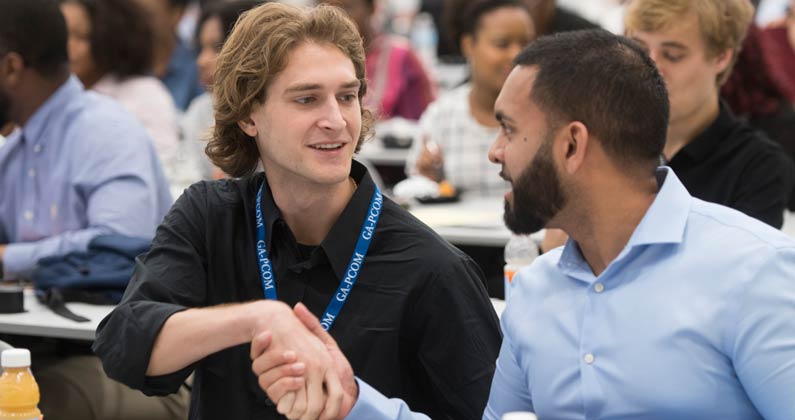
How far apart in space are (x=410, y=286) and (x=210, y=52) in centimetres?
404

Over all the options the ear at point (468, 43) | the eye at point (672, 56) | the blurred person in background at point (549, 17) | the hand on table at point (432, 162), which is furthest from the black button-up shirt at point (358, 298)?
the blurred person in background at point (549, 17)

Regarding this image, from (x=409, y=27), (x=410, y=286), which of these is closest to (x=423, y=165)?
(x=410, y=286)

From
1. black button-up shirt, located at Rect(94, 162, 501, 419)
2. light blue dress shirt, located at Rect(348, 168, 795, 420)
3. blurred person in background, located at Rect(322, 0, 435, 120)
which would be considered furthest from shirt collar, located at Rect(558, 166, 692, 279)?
blurred person in background, located at Rect(322, 0, 435, 120)

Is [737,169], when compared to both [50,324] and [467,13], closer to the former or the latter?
[50,324]

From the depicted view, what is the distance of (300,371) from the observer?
1737 mm

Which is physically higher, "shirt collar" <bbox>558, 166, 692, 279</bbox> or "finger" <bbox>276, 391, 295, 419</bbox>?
"shirt collar" <bbox>558, 166, 692, 279</bbox>

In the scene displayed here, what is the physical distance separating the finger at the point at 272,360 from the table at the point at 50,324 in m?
1.08

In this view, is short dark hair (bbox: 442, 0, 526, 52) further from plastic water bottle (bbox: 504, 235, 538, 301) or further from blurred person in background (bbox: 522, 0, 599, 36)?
plastic water bottle (bbox: 504, 235, 538, 301)

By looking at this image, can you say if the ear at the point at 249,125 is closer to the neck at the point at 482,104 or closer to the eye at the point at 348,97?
the eye at the point at 348,97

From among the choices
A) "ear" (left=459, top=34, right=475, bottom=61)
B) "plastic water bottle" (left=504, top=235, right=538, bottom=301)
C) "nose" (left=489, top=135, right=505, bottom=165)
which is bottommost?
"plastic water bottle" (left=504, top=235, right=538, bottom=301)

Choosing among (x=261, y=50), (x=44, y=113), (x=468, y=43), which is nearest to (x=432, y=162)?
(x=468, y=43)

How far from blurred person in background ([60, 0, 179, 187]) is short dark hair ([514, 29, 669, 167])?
2.84 meters

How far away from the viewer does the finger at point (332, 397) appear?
68.2 inches

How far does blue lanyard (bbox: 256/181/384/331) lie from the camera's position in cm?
209
